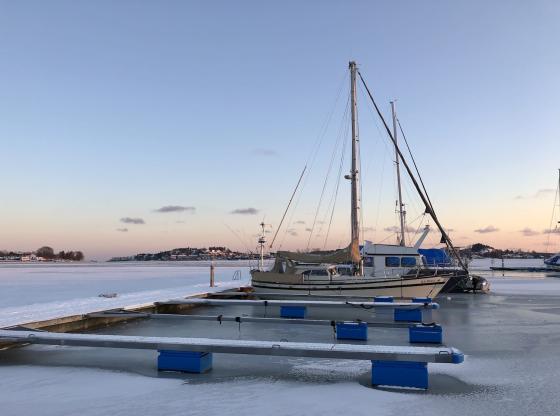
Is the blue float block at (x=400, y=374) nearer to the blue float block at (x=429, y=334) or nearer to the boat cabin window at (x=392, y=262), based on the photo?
the blue float block at (x=429, y=334)

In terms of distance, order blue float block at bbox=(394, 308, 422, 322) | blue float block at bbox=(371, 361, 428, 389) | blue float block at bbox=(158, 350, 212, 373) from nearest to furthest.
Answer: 1. blue float block at bbox=(371, 361, 428, 389)
2. blue float block at bbox=(158, 350, 212, 373)
3. blue float block at bbox=(394, 308, 422, 322)

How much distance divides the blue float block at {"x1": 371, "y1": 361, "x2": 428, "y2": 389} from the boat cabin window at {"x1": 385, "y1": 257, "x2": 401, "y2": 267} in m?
21.4

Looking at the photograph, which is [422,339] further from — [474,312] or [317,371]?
[474,312]

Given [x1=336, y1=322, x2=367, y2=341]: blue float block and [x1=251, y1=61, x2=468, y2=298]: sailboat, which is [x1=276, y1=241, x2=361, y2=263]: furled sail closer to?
[x1=251, y1=61, x2=468, y2=298]: sailboat

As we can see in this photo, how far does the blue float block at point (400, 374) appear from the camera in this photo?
7938 millimetres

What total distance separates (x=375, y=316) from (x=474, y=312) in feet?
14.2

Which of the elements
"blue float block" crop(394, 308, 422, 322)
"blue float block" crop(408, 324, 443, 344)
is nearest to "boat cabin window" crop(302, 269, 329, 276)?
"blue float block" crop(394, 308, 422, 322)

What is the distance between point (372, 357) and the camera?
8141mm

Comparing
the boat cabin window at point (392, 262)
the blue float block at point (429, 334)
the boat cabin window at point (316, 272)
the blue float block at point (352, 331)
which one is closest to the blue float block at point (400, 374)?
the blue float block at point (429, 334)

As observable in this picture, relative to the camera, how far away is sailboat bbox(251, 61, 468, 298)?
Result: 991 inches

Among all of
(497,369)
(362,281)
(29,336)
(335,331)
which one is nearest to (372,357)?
(497,369)

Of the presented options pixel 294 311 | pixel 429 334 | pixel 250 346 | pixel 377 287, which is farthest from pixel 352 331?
pixel 377 287

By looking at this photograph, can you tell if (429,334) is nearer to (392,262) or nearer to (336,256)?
(336,256)

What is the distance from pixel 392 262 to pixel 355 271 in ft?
10.6
